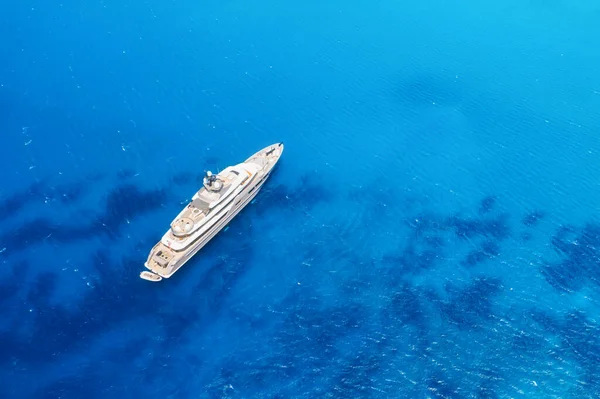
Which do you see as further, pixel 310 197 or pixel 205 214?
pixel 310 197

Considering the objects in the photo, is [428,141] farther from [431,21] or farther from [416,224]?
[431,21]

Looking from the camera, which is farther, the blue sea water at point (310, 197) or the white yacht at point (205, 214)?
the white yacht at point (205, 214)

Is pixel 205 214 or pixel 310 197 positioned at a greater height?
pixel 205 214

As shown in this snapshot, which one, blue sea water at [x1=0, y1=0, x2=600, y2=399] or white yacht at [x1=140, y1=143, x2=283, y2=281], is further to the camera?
white yacht at [x1=140, y1=143, x2=283, y2=281]
